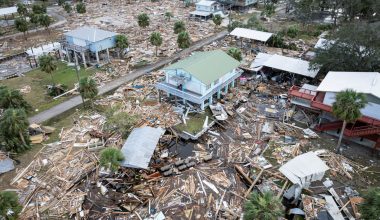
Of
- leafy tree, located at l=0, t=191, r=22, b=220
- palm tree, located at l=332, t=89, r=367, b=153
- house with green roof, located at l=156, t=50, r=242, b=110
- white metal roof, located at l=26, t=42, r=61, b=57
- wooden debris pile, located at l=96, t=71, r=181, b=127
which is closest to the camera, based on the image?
leafy tree, located at l=0, t=191, r=22, b=220

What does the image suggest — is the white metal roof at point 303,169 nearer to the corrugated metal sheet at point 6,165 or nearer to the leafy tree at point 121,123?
the leafy tree at point 121,123

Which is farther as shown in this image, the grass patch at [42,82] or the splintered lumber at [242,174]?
the grass patch at [42,82]

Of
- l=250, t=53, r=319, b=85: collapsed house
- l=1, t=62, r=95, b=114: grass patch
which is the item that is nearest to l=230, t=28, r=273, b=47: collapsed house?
l=250, t=53, r=319, b=85: collapsed house

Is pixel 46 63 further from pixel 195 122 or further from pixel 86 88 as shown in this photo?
pixel 195 122

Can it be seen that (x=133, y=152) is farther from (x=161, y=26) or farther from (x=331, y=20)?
(x=331, y=20)

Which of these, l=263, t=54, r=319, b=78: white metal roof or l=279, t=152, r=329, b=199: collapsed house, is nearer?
l=279, t=152, r=329, b=199: collapsed house

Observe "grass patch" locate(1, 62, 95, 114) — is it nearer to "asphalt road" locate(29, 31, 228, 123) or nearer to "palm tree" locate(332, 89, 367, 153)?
"asphalt road" locate(29, 31, 228, 123)

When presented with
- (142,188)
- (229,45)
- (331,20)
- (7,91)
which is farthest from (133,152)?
(331,20)

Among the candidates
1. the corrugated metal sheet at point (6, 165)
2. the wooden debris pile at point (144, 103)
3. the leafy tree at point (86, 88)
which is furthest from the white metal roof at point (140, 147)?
the corrugated metal sheet at point (6, 165)
